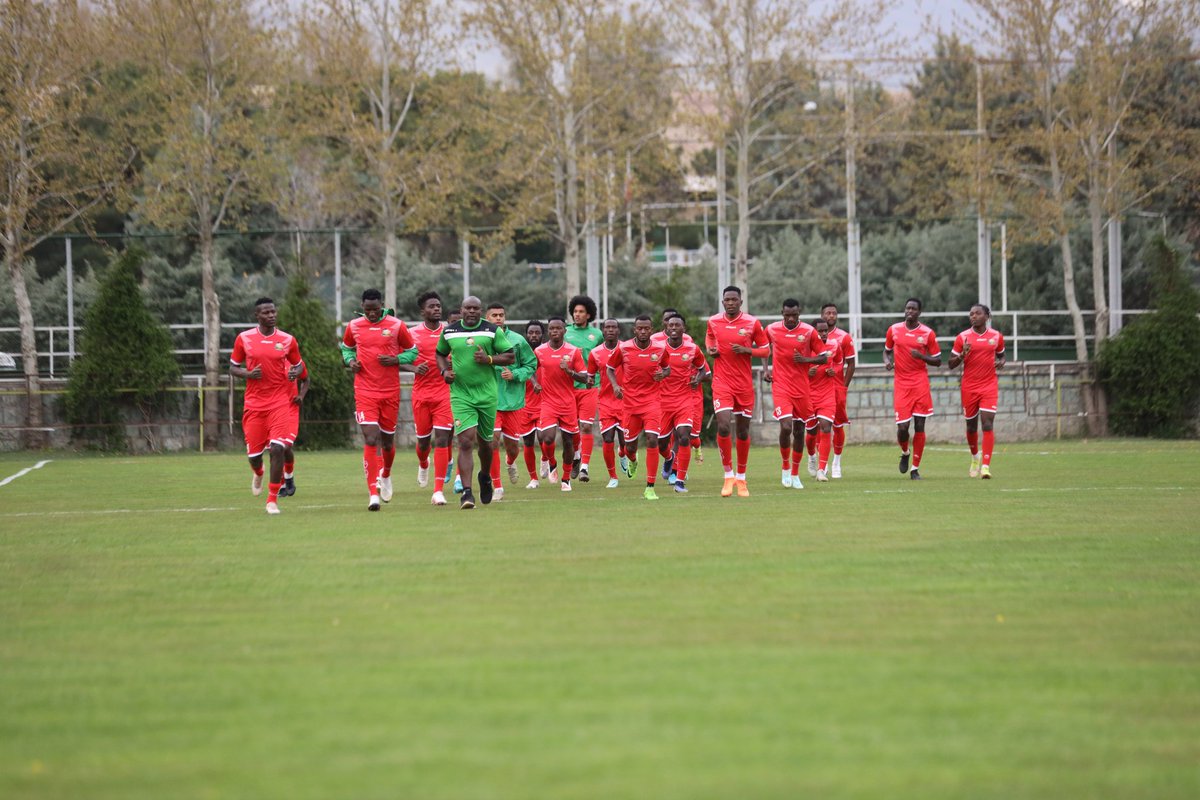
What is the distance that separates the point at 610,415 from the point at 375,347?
536 centimetres

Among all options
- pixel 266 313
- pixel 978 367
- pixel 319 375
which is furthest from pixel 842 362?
pixel 319 375

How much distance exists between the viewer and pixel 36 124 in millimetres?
38938

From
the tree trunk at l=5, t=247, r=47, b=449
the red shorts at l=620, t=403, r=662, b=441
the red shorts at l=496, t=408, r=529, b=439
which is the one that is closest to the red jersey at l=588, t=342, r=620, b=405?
the red shorts at l=620, t=403, r=662, b=441

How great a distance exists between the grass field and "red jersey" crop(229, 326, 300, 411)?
228cm

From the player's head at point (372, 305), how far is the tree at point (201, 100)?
66.3 feet

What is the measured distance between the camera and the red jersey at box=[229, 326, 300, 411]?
18.4m

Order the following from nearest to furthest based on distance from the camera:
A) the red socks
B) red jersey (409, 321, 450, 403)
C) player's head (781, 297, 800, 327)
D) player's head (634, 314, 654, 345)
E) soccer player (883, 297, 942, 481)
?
red jersey (409, 321, 450, 403) < the red socks < player's head (634, 314, 654, 345) < player's head (781, 297, 800, 327) < soccer player (883, 297, 942, 481)

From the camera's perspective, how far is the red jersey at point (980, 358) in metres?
23.5

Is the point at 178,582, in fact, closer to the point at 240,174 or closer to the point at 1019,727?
the point at 1019,727

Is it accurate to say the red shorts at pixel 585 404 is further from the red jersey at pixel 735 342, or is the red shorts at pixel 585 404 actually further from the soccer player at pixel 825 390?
the red jersey at pixel 735 342

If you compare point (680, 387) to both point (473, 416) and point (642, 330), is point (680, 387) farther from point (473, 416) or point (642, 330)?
point (473, 416)

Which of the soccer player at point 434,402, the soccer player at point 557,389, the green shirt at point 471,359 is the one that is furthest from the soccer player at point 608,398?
the green shirt at point 471,359

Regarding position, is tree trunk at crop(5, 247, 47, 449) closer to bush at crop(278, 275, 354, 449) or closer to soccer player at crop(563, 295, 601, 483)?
bush at crop(278, 275, 354, 449)

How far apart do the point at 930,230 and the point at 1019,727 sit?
172 ft
